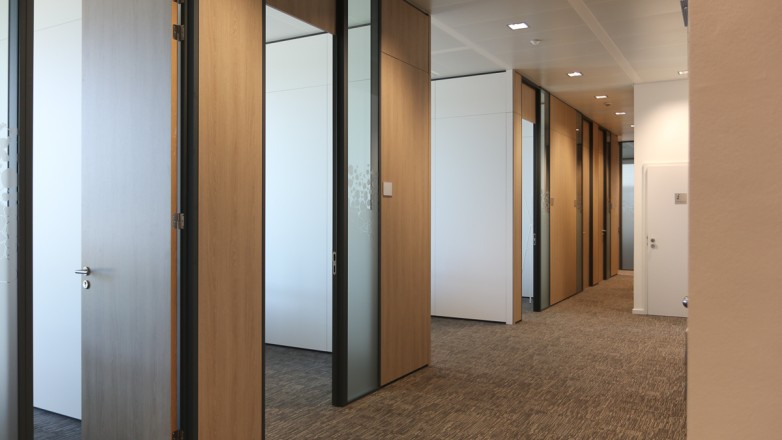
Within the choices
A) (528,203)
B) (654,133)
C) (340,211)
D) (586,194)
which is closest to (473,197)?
(528,203)

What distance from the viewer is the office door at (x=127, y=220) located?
3.00 m

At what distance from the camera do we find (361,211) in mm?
4535

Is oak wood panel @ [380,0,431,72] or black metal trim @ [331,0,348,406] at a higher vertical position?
oak wood panel @ [380,0,431,72]

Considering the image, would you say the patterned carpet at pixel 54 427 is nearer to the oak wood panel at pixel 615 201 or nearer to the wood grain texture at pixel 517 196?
the wood grain texture at pixel 517 196

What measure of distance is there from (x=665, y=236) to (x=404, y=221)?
469cm

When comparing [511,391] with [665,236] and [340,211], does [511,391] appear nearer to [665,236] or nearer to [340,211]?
[340,211]

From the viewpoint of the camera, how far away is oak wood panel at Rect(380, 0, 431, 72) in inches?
188

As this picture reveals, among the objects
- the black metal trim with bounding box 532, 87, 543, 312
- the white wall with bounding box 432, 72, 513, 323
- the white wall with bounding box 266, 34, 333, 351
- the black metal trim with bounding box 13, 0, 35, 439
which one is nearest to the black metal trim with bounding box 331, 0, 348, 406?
the white wall with bounding box 266, 34, 333, 351

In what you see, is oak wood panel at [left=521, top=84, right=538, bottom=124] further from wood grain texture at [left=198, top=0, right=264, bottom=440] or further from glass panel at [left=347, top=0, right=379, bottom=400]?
wood grain texture at [left=198, top=0, right=264, bottom=440]

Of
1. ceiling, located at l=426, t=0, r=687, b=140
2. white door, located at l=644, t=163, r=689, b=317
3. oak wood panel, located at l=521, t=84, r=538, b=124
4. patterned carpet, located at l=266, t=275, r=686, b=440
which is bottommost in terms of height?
patterned carpet, located at l=266, t=275, r=686, b=440

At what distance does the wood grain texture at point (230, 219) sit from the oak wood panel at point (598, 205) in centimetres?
931

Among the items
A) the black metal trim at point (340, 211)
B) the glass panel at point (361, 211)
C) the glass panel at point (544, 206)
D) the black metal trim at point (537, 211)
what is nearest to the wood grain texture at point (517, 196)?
the black metal trim at point (537, 211)

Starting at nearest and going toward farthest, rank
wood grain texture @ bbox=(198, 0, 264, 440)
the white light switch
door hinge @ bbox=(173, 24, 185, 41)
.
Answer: door hinge @ bbox=(173, 24, 185, 41), wood grain texture @ bbox=(198, 0, 264, 440), the white light switch

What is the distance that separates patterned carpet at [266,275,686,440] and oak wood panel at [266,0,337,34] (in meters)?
2.55
